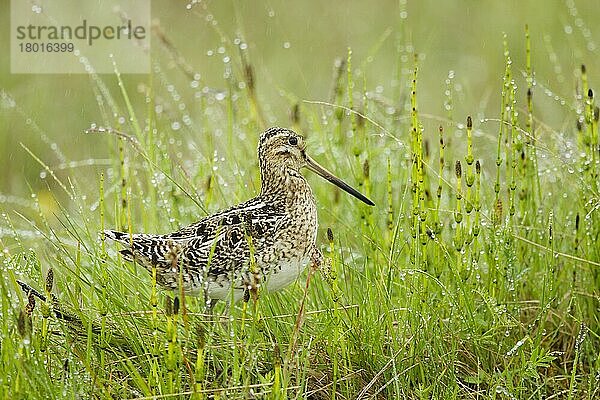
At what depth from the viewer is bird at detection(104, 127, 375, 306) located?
4.48m

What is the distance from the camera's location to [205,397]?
4023mm

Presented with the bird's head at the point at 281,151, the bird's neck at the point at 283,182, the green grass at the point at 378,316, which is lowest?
the green grass at the point at 378,316

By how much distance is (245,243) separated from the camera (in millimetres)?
4562

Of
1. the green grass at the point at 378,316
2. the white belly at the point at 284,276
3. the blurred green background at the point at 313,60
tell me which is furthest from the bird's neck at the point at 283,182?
the blurred green background at the point at 313,60

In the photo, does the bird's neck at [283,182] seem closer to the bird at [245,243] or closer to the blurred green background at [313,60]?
the bird at [245,243]

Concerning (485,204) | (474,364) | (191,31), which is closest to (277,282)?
(474,364)

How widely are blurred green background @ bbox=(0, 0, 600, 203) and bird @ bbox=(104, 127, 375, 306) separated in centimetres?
285

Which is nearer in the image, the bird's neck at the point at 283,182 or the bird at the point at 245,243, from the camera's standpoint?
the bird at the point at 245,243

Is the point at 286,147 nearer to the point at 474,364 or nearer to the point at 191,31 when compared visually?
the point at 474,364

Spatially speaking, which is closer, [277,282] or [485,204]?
[277,282]

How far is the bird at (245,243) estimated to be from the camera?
448 centimetres

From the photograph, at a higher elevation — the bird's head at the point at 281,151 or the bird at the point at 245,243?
the bird's head at the point at 281,151

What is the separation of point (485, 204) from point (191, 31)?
17.1ft

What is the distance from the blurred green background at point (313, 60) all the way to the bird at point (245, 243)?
2847 millimetres
